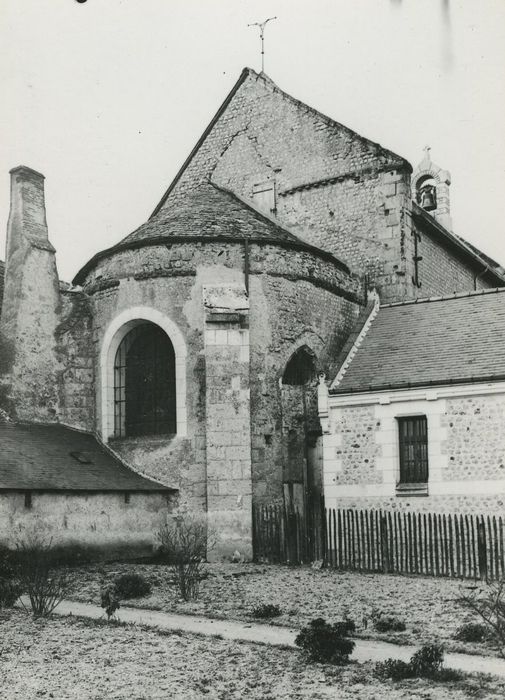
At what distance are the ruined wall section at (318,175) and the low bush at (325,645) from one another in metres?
15.3

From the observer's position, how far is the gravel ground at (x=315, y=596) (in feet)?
36.4

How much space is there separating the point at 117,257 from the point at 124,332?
183cm

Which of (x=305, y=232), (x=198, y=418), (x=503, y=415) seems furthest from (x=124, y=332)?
(x=503, y=415)

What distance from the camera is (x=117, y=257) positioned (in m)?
20.8

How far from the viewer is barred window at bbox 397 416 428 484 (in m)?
18.0

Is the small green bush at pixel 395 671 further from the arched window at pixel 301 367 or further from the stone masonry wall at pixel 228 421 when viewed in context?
the arched window at pixel 301 367

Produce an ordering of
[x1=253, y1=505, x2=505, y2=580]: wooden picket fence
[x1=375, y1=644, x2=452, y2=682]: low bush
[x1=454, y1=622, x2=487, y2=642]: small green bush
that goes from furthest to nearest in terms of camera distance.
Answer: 1. [x1=253, y1=505, x2=505, y2=580]: wooden picket fence
2. [x1=454, y1=622, x2=487, y2=642]: small green bush
3. [x1=375, y1=644, x2=452, y2=682]: low bush

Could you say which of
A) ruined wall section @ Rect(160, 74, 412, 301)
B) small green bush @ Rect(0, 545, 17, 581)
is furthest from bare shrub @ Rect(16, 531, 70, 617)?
ruined wall section @ Rect(160, 74, 412, 301)

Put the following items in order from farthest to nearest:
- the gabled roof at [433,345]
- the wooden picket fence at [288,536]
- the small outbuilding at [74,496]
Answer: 1. the gabled roof at [433,345]
2. the wooden picket fence at [288,536]
3. the small outbuilding at [74,496]

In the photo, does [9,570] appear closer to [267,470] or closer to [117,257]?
[267,470]

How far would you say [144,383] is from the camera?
20.6 metres

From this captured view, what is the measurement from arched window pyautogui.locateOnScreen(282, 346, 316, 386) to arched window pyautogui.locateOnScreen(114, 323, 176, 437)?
2898 mm

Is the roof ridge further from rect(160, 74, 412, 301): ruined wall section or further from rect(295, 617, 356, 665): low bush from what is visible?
rect(295, 617, 356, 665): low bush

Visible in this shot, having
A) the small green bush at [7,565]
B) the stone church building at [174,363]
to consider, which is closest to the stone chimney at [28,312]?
the stone church building at [174,363]
